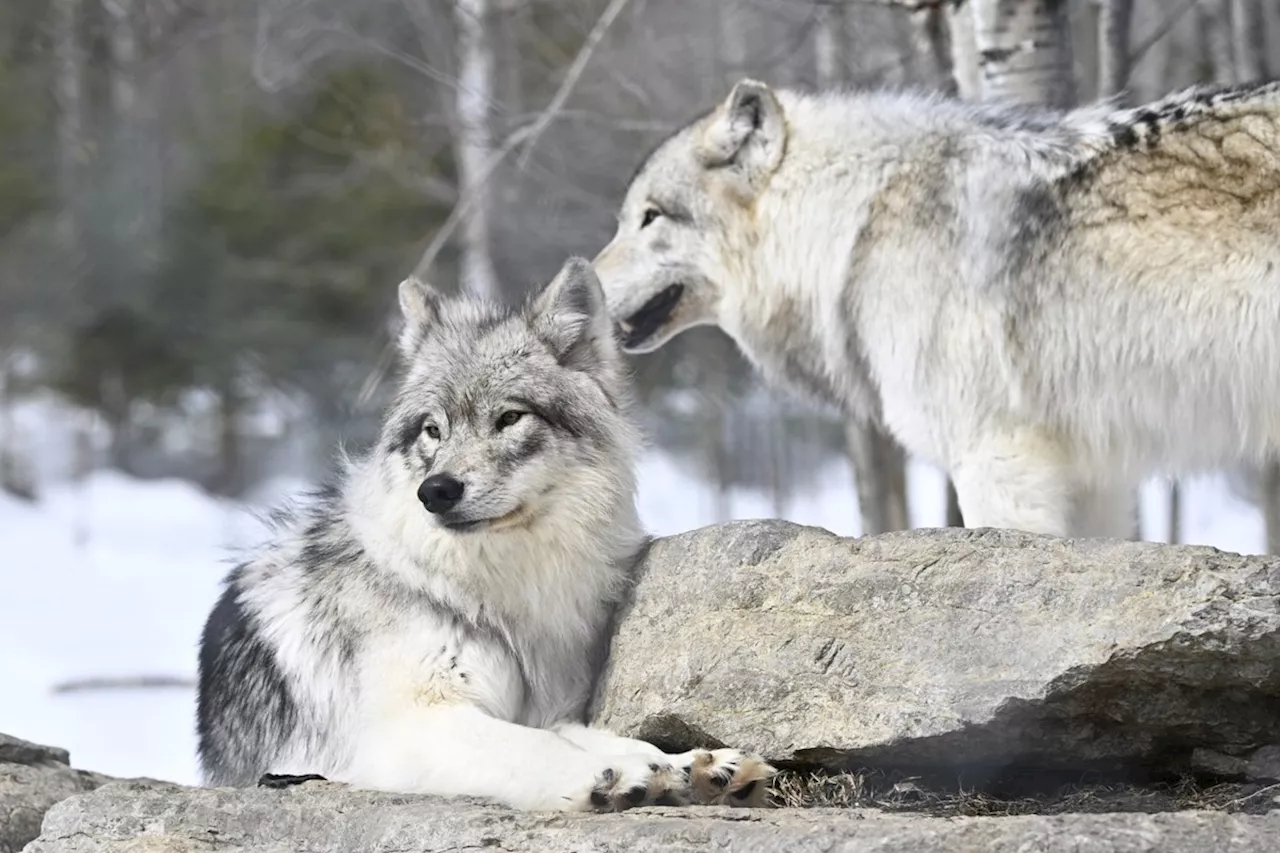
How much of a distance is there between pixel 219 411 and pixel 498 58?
9.03 meters

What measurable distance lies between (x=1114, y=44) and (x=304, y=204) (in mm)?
14055

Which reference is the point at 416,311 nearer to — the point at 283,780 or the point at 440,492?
the point at 440,492

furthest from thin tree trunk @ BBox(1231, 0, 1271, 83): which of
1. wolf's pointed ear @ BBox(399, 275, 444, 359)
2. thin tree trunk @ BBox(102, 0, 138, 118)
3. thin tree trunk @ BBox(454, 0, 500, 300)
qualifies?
thin tree trunk @ BBox(102, 0, 138, 118)

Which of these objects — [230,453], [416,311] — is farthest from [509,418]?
[230,453]

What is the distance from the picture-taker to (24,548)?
1402 cm

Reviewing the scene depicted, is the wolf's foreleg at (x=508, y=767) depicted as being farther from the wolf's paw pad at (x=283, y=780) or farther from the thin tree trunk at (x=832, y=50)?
the thin tree trunk at (x=832, y=50)

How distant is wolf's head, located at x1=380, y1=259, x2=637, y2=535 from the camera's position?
12.3ft

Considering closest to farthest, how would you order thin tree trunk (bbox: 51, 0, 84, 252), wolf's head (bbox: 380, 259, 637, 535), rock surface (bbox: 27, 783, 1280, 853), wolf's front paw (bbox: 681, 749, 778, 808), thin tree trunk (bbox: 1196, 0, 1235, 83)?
rock surface (bbox: 27, 783, 1280, 853) < wolf's front paw (bbox: 681, 749, 778, 808) < wolf's head (bbox: 380, 259, 637, 535) < thin tree trunk (bbox: 1196, 0, 1235, 83) < thin tree trunk (bbox: 51, 0, 84, 252)

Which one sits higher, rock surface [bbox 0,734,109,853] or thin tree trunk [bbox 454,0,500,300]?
thin tree trunk [bbox 454,0,500,300]

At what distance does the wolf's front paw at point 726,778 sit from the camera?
3.53 meters

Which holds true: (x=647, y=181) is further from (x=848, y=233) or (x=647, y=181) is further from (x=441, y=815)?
(x=441, y=815)

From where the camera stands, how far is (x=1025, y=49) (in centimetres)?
581

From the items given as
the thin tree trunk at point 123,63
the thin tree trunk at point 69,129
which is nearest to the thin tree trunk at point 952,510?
the thin tree trunk at point 123,63

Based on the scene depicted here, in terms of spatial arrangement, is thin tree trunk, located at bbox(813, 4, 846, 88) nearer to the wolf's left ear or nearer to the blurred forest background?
the blurred forest background
